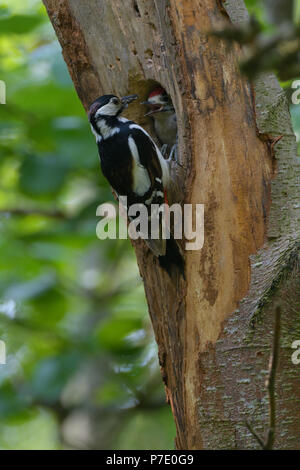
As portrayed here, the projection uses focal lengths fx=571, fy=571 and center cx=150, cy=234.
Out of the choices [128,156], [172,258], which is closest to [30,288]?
[128,156]

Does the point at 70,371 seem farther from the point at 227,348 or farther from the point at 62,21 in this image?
the point at 62,21

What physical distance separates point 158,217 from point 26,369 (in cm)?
309

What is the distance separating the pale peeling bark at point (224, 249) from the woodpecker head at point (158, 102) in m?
0.44

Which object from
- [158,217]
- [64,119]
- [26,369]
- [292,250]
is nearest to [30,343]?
[26,369]

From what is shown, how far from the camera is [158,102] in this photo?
3.29m

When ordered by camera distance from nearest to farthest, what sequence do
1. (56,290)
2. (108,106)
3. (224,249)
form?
(224,249) → (108,106) → (56,290)

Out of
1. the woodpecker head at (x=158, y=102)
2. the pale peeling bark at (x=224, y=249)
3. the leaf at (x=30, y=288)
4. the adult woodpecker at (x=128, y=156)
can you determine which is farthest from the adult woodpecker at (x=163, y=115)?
the leaf at (x=30, y=288)

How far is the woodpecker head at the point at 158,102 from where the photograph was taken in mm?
3250

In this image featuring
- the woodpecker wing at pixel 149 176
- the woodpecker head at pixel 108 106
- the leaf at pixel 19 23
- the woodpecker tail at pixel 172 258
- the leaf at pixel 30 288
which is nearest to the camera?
the woodpecker tail at pixel 172 258

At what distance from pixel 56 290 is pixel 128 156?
1.77 meters

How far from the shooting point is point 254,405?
2283 mm

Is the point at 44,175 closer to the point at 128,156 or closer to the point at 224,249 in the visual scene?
the point at 128,156

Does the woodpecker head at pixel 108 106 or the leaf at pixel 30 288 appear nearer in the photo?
the woodpecker head at pixel 108 106

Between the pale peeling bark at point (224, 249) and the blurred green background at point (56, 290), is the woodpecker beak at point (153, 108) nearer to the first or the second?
the pale peeling bark at point (224, 249)
